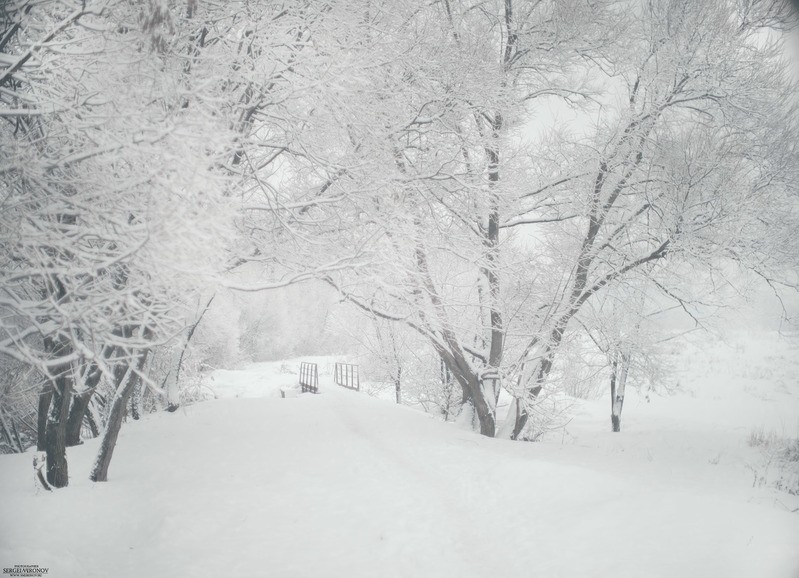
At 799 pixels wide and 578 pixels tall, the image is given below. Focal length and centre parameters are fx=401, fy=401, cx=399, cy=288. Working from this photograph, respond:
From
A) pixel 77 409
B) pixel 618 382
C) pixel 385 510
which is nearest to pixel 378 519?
pixel 385 510

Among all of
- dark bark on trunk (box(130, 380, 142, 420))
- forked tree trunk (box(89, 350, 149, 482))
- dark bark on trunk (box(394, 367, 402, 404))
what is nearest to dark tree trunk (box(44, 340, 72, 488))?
forked tree trunk (box(89, 350, 149, 482))

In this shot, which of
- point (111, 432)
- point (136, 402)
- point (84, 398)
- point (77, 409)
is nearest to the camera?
point (111, 432)

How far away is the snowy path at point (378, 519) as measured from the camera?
10.6 ft

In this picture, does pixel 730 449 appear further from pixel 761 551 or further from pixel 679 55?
pixel 679 55

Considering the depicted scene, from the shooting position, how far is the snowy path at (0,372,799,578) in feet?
10.6

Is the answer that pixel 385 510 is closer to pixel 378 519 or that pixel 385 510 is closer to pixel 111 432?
pixel 378 519

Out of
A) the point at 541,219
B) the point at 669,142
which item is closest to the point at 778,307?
the point at 669,142

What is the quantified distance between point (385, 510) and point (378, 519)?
20 cm

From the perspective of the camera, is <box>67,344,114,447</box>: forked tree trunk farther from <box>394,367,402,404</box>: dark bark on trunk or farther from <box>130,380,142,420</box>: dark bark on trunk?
<box>394,367,402,404</box>: dark bark on trunk

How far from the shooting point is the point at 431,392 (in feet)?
45.5

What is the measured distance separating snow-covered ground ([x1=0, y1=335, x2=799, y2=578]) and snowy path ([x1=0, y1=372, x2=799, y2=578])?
0.06 feet

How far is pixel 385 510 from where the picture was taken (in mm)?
4508

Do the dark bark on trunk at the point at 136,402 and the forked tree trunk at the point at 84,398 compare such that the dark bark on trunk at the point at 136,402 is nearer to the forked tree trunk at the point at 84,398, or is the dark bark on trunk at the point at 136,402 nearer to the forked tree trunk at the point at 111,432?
the forked tree trunk at the point at 84,398

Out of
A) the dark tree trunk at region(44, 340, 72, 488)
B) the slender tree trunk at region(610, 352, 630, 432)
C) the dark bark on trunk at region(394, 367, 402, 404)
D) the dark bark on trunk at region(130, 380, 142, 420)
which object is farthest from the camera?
the dark bark on trunk at region(394, 367, 402, 404)
